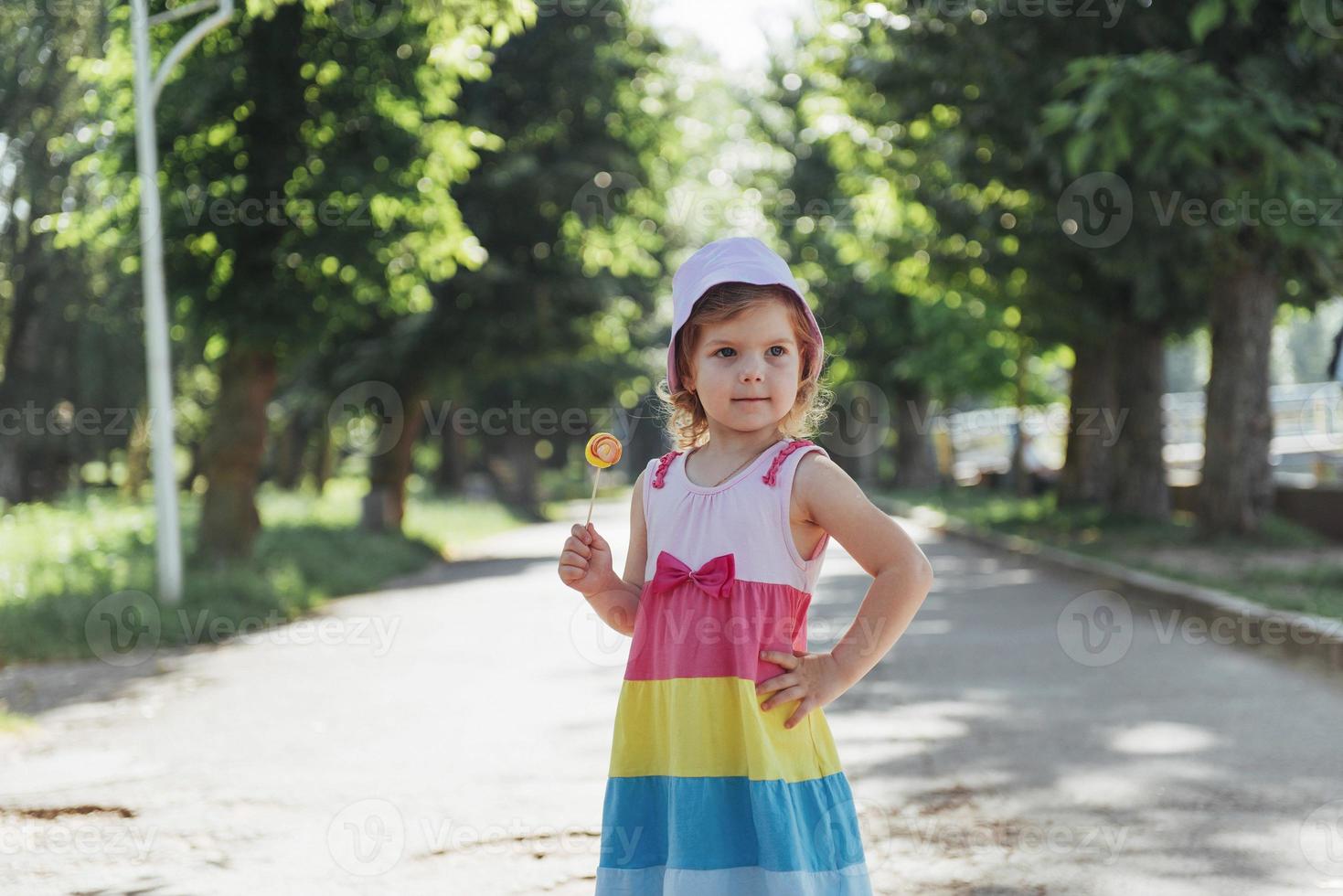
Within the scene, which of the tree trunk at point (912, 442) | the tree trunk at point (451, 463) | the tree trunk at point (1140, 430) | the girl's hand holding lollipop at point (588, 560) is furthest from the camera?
the tree trunk at point (912, 442)

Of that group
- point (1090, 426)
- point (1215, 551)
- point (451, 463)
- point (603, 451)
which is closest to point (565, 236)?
point (1090, 426)

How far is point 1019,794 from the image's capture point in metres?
5.86

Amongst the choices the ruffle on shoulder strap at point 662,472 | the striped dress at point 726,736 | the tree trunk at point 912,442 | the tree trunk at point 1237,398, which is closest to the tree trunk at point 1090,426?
the tree trunk at point 1237,398

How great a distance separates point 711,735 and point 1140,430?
18.8m

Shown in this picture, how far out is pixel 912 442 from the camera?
141 ft

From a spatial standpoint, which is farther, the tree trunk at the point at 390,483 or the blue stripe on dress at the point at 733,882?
the tree trunk at the point at 390,483

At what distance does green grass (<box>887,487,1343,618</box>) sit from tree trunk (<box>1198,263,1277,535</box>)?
0.39 meters

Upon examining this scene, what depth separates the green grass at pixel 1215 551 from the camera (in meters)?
11.5

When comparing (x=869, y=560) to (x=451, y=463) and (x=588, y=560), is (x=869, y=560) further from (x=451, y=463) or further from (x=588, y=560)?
(x=451, y=463)

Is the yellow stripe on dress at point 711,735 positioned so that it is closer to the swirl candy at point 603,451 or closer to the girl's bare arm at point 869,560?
the girl's bare arm at point 869,560

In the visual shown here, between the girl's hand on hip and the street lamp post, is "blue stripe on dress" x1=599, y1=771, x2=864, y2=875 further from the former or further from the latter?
the street lamp post

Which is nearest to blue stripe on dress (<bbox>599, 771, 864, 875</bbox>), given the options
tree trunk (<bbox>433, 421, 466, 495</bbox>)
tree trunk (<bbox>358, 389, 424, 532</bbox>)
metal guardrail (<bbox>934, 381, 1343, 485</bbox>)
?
metal guardrail (<bbox>934, 381, 1343, 485</bbox>)

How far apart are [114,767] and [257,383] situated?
9493 millimetres

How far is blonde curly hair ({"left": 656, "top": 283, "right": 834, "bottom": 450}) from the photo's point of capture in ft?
9.34
